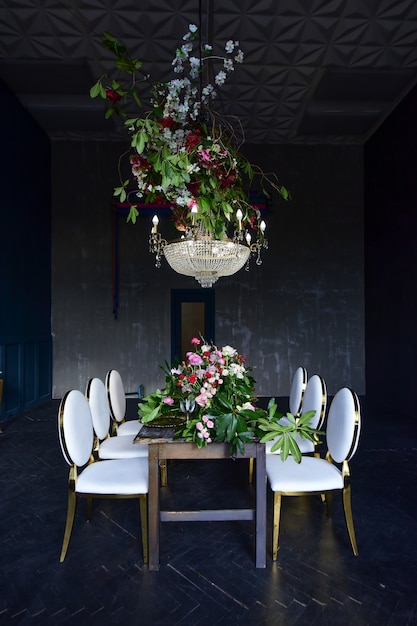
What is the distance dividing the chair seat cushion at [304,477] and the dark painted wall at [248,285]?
5.34 m

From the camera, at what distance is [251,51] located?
5.32 meters

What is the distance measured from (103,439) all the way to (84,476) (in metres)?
0.86

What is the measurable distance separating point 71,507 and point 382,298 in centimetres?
637

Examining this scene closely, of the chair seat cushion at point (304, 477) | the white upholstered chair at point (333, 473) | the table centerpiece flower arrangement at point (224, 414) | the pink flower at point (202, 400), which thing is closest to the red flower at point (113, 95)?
the table centerpiece flower arrangement at point (224, 414)

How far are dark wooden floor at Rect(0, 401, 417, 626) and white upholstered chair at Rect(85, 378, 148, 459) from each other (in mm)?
412

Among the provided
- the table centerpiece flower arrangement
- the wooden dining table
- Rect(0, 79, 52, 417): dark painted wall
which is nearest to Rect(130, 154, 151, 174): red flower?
the table centerpiece flower arrangement

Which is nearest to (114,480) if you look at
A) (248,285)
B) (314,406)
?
(314,406)

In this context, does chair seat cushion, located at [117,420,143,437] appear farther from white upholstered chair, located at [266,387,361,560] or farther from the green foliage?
the green foliage

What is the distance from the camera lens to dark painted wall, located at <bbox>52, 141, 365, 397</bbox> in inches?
306

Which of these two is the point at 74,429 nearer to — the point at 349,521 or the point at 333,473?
the point at 333,473

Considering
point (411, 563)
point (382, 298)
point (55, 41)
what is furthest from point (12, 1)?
point (382, 298)

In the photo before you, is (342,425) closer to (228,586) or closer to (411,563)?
(411,563)

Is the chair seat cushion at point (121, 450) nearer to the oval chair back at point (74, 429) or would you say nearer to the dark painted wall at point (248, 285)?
the oval chair back at point (74, 429)

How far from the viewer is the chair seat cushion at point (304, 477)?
7.65 ft
